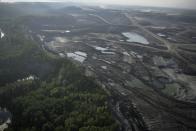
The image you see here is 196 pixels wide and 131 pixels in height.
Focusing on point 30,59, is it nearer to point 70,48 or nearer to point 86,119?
point 70,48

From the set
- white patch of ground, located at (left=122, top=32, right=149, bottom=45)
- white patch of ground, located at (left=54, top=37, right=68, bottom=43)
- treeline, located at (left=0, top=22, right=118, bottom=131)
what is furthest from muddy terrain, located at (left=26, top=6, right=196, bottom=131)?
treeline, located at (left=0, top=22, right=118, bottom=131)

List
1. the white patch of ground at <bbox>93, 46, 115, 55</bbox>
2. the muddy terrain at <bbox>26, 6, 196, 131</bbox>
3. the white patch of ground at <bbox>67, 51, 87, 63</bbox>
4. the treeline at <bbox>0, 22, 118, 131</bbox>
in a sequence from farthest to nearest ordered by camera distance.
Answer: the white patch of ground at <bbox>93, 46, 115, 55</bbox>, the white patch of ground at <bbox>67, 51, 87, 63</bbox>, the muddy terrain at <bbox>26, 6, 196, 131</bbox>, the treeline at <bbox>0, 22, 118, 131</bbox>

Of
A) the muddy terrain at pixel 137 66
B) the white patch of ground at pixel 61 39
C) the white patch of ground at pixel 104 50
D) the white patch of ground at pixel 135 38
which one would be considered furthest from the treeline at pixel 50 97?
the white patch of ground at pixel 135 38

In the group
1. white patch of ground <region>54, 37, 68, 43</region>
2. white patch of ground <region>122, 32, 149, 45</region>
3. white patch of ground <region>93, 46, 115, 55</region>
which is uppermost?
white patch of ground <region>93, 46, 115, 55</region>

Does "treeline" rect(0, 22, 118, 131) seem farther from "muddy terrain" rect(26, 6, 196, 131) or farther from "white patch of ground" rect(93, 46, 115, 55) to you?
"white patch of ground" rect(93, 46, 115, 55)

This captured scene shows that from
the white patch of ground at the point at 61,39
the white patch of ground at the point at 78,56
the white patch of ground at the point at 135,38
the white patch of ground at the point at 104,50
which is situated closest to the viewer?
the white patch of ground at the point at 78,56

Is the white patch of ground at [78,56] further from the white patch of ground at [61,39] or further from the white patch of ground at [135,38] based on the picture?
the white patch of ground at [135,38]

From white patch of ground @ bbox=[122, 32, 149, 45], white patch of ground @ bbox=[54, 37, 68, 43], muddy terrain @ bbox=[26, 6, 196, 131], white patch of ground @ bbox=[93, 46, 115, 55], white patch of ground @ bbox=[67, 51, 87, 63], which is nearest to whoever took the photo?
muddy terrain @ bbox=[26, 6, 196, 131]

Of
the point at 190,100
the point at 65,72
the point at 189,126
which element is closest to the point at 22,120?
the point at 65,72
